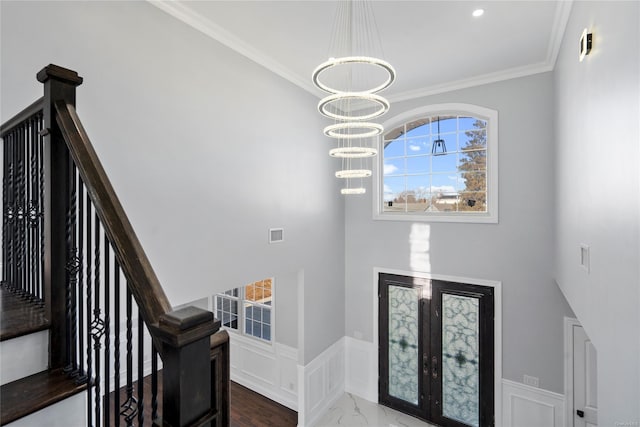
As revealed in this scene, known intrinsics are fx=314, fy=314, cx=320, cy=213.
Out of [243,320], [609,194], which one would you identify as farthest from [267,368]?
[609,194]

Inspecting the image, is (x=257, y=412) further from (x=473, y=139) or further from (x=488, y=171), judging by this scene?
(x=473, y=139)

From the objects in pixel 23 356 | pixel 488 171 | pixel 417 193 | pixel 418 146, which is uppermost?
pixel 418 146

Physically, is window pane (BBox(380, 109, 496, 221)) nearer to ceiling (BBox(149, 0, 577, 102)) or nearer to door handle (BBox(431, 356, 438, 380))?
ceiling (BBox(149, 0, 577, 102))

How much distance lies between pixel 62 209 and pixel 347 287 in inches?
177

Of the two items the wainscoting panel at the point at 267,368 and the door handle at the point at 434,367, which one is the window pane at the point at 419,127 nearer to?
the door handle at the point at 434,367

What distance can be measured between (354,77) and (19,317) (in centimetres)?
395

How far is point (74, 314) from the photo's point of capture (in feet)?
4.14

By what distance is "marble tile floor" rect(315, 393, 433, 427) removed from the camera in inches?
179

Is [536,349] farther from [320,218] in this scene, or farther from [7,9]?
[7,9]

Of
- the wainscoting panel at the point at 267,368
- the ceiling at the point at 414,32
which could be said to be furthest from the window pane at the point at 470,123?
the wainscoting panel at the point at 267,368

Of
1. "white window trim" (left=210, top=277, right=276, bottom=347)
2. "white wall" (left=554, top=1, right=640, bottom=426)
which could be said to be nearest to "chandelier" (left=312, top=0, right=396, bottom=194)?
"white wall" (left=554, top=1, right=640, bottom=426)

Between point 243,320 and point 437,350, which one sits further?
point 243,320

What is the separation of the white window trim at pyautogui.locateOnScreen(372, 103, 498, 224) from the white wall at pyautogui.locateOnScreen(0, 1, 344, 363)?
1257 mm

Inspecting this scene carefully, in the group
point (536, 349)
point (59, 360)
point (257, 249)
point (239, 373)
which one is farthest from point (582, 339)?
point (239, 373)
